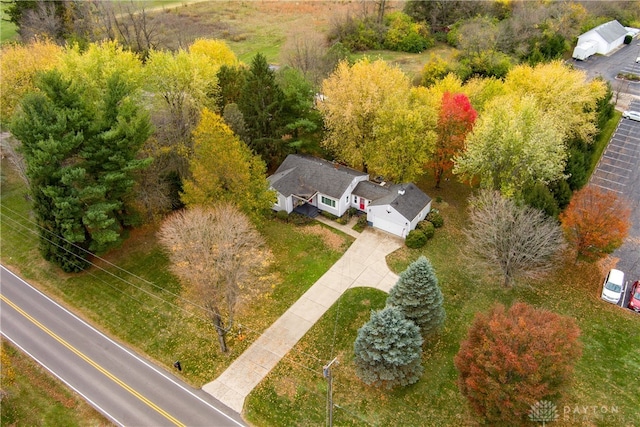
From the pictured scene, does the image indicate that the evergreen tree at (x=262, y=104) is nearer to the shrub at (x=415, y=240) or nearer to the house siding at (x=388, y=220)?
the house siding at (x=388, y=220)

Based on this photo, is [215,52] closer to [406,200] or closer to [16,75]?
[16,75]

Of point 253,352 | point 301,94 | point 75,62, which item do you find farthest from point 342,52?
point 253,352

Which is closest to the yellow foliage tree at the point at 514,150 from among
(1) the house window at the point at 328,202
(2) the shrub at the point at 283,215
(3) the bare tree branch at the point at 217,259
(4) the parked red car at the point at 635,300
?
(4) the parked red car at the point at 635,300

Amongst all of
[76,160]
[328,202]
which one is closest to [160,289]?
[76,160]

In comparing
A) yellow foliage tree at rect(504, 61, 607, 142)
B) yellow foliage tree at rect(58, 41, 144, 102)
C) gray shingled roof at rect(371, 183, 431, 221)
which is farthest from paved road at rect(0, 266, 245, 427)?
yellow foliage tree at rect(504, 61, 607, 142)

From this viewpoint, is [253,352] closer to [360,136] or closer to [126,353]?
[126,353]

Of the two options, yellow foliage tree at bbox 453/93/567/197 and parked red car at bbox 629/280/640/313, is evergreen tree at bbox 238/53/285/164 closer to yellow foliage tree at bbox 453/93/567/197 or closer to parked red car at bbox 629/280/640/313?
yellow foliage tree at bbox 453/93/567/197
